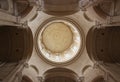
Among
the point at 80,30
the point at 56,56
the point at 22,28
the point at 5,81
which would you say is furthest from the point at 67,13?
the point at 5,81

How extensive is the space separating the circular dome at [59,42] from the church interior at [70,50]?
0.38 feet

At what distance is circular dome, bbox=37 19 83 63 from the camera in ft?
74.6

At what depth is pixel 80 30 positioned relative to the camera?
21344mm

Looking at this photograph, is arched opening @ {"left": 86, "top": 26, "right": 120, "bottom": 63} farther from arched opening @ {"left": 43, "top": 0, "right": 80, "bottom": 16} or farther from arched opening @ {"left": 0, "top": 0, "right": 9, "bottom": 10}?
arched opening @ {"left": 0, "top": 0, "right": 9, "bottom": 10}

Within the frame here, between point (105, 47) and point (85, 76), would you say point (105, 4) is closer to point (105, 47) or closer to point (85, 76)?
point (105, 47)

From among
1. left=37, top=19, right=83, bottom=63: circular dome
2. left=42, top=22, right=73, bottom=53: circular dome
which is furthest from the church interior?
left=42, top=22, right=73, bottom=53: circular dome

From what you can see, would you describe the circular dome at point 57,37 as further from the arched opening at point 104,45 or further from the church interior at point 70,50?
the arched opening at point 104,45

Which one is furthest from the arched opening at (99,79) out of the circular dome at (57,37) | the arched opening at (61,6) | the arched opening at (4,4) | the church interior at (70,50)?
the circular dome at (57,37)

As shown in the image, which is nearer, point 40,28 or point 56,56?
point 40,28

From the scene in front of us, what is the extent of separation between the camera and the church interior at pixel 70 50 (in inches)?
616

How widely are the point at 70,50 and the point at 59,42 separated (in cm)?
231

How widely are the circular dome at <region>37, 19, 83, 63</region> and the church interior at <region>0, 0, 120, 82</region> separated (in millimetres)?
115

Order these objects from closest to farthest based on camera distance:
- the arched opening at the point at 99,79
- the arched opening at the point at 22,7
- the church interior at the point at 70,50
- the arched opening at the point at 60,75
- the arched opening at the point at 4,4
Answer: the arched opening at the point at 4,4 < the church interior at the point at 70,50 < the arched opening at the point at 22,7 < the arched opening at the point at 99,79 < the arched opening at the point at 60,75

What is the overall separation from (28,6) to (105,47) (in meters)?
5.74
